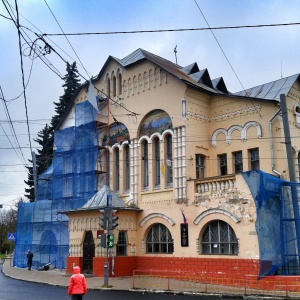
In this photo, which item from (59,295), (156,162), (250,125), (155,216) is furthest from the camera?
(156,162)

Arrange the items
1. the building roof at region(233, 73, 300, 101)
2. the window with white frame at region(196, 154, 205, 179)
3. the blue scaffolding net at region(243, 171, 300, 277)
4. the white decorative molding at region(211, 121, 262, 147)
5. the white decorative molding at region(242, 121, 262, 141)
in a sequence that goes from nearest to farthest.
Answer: the blue scaffolding net at region(243, 171, 300, 277) → the white decorative molding at region(242, 121, 262, 141) → the white decorative molding at region(211, 121, 262, 147) → the building roof at region(233, 73, 300, 101) → the window with white frame at region(196, 154, 205, 179)

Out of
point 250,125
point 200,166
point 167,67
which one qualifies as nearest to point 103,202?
point 200,166

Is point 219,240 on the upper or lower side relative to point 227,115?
lower

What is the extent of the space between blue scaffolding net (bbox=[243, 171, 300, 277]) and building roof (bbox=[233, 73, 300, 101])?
5.50 metres

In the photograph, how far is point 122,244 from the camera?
2681 centimetres

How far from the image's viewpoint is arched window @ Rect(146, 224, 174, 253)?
2581cm

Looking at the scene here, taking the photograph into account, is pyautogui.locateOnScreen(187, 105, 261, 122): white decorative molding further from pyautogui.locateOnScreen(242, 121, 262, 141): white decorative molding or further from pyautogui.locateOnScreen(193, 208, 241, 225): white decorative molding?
pyautogui.locateOnScreen(193, 208, 241, 225): white decorative molding

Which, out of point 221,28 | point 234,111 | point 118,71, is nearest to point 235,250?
point 234,111

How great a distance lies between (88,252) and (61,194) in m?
6.25

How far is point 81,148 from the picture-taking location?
31266mm

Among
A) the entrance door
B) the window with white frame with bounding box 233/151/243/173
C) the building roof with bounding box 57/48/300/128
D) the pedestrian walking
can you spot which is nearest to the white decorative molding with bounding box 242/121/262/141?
the window with white frame with bounding box 233/151/243/173

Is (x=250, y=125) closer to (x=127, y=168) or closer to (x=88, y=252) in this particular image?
(x=127, y=168)

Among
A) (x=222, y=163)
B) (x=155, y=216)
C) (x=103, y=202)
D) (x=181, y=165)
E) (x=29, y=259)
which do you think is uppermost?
(x=222, y=163)

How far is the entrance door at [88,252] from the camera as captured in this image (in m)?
27.2
